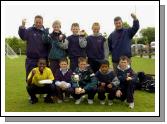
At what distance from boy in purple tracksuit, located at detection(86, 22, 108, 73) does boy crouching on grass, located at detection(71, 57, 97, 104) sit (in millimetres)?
385

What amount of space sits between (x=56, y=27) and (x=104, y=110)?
82.9 inches

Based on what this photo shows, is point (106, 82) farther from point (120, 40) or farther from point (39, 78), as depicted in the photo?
point (39, 78)

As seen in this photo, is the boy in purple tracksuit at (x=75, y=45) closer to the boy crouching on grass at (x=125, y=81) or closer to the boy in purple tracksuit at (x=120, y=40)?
the boy in purple tracksuit at (x=120, y=40)

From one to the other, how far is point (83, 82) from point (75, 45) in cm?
88

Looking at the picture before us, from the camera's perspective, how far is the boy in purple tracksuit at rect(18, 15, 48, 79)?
8211 millimetres

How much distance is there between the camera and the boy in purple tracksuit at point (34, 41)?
8211mm

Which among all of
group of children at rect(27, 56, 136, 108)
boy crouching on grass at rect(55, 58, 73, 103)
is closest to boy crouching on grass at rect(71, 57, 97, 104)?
group of children at rect(27, 56, 136, 108)

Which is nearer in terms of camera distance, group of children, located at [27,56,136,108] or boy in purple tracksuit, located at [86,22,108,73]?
group of children, located at [27,56,136,108]

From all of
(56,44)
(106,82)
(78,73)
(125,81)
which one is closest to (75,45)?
(56,44)

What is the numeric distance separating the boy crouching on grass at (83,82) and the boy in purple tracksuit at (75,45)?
0.30 meters

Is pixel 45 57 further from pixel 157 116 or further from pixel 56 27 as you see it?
pixel 157 116

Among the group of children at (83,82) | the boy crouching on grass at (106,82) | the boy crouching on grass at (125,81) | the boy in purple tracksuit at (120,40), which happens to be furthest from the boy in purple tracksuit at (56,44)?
the boy crouching on grass at (125,81)

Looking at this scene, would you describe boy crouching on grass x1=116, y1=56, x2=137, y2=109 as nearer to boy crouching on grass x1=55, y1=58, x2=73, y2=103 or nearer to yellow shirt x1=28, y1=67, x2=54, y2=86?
boy crouching on grass x1=55, y1=58, x2=73, y2=103

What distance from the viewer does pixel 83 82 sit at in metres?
8.00
